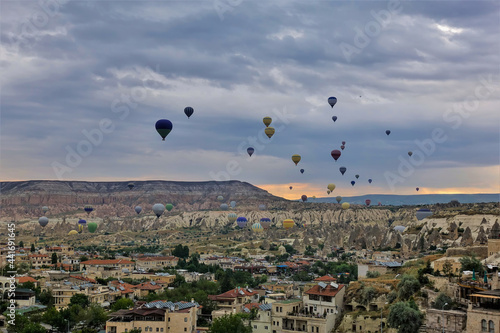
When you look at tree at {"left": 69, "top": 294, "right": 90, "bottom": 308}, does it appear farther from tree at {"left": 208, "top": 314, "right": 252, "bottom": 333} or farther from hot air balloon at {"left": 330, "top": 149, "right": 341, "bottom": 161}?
hot air balloon at {"left": 330, "top": 149, "right": 341, "bottom": 161}

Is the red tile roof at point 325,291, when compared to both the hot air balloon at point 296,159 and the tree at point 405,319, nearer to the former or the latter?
the tree at point 405,319

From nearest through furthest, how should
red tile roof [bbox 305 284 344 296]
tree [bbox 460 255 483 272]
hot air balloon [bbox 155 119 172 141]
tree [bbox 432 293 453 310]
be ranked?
tree [bbox 432 293 453 310] → red tile roof [bbox 305 284 344 296] → tree [bbox 460 255 483 272] → hot air balloon [bbox 155 119 172 141]

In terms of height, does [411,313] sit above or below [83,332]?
above

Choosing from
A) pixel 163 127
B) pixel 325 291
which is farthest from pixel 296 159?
pixel 325 291

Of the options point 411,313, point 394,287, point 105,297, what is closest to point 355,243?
Result: point 105,297

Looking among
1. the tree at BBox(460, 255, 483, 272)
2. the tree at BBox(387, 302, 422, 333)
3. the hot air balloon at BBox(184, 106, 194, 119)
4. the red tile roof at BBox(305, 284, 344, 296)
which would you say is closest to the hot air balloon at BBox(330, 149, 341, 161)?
the hot air balloon at BBox(184, 106, 194, 119)

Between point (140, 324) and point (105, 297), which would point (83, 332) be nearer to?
point (140, 324)
